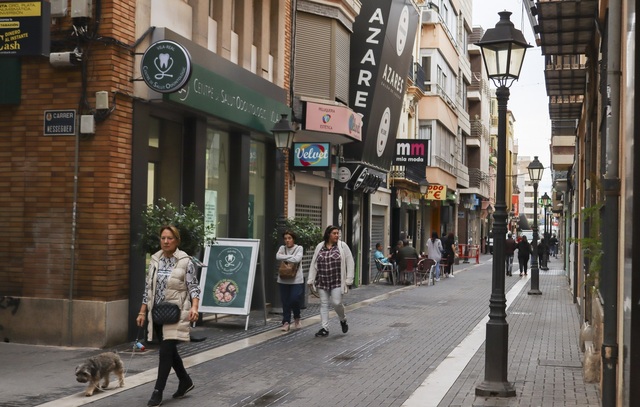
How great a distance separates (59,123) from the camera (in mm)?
12828

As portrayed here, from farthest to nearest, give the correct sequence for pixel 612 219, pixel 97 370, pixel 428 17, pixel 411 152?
pixel 428 17 → pixel 411 152 → pixel 97 370 → pixel 612 219

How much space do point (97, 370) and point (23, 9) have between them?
533 cm

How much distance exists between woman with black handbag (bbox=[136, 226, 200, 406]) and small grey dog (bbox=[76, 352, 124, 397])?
0.73m

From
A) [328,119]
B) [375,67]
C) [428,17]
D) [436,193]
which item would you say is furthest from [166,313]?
[428,17]

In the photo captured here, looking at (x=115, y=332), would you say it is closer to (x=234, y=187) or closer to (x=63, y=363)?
(x=63, y=363)

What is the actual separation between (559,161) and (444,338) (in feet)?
48.3

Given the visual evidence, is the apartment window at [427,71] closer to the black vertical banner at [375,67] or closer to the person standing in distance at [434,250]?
the person standing in distance at [434,250]

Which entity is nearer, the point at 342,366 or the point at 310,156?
the point at 342,366

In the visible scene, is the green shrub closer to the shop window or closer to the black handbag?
the shop window

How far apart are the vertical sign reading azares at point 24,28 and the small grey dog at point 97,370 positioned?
460 centimetres

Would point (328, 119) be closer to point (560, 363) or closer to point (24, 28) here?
point (24, 28)

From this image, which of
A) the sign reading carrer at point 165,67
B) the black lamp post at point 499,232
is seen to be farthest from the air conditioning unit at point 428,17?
the black lamp post at point 499,232

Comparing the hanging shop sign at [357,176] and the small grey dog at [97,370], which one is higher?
the hanging shop sign at [357,176]

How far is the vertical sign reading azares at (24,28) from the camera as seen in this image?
11.8 meters
